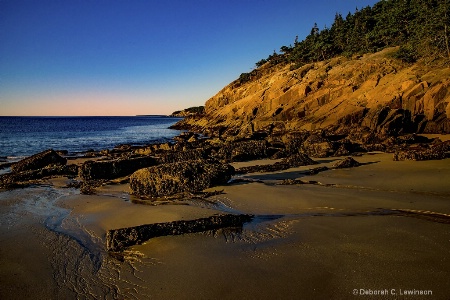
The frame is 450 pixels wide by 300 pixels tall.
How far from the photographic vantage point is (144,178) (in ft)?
28.0

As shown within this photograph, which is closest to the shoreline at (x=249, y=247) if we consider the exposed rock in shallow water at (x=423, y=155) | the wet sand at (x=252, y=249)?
the wet sand at (x=252, y=249)

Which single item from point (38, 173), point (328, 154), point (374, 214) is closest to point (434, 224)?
point (374, 214)

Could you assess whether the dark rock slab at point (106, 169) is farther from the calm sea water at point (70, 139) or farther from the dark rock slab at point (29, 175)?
the calm sea water at point (70, 139)

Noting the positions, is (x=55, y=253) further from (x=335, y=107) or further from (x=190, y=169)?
(x=335, y=107)

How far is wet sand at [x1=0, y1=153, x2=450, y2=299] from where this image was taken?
3486 mm

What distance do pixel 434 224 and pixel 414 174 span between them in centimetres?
536

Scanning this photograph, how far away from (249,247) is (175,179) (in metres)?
4.37

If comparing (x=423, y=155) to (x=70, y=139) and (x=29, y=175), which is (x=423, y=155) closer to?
(x=29, y=175)

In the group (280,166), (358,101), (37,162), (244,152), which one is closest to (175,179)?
(280,166)

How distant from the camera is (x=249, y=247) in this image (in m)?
4.61

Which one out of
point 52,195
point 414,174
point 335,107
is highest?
point 335,107

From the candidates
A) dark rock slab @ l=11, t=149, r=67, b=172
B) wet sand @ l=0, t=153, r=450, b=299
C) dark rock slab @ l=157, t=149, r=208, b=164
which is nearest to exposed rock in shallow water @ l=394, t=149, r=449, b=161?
wet sand @ l=0, t=153, r=450, b=299

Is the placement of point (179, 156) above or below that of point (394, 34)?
below

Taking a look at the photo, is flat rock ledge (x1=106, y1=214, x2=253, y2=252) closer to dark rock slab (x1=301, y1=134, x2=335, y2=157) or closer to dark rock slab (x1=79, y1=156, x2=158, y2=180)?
dark rock slab (x1=79, y1=156, x2=158, y2=180)
